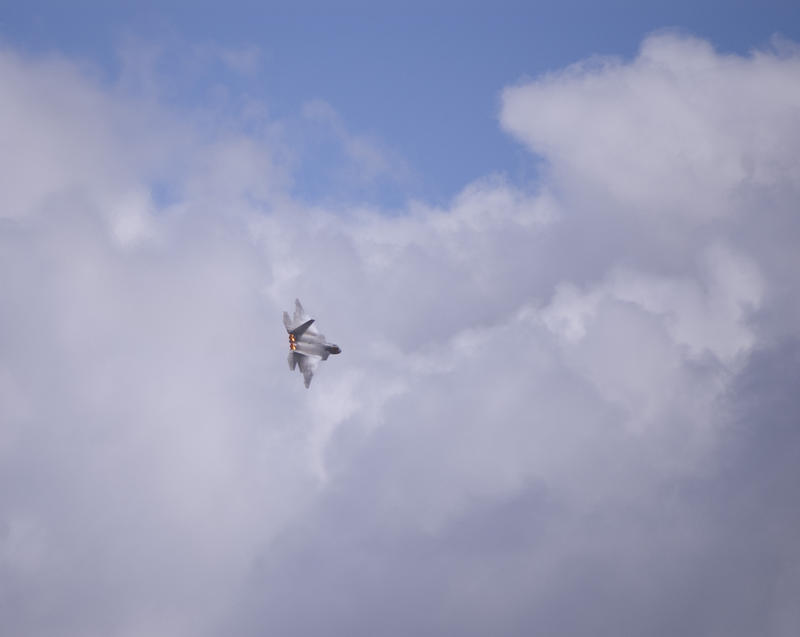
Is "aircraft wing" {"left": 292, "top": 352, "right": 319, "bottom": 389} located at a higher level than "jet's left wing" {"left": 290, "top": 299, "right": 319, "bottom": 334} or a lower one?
lower

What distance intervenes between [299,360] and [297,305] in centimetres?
935

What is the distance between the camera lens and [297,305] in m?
77.7

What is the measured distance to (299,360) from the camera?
250 feet

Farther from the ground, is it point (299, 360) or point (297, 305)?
point (297, 305)

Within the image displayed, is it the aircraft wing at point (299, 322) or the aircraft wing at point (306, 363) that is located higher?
the aircraft wing at point (299, 322)

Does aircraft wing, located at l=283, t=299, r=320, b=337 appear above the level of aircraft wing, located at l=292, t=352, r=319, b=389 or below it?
above

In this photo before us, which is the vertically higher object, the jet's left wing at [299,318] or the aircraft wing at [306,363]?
the jet's left wing at [299,318]
